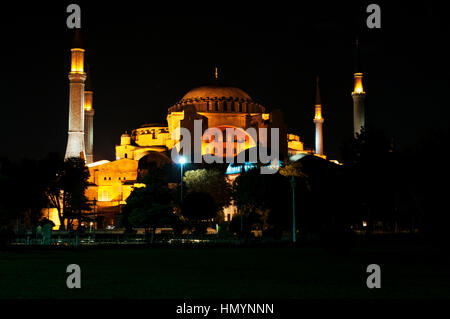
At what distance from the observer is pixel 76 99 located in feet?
240

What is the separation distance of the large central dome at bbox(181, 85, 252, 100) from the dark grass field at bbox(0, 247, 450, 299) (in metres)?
79.1

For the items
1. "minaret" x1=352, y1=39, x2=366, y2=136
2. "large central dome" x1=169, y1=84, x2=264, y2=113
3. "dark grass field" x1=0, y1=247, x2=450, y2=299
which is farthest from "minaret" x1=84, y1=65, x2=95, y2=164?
"dark grass field" x1=0, y1=247, x2=450, y2=299

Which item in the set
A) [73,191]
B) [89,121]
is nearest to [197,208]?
[73,191]

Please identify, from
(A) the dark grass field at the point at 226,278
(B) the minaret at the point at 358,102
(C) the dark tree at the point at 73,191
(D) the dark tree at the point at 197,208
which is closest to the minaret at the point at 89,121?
(C) the dark tree at the point at 73,191

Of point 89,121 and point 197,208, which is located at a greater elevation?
point 89,121

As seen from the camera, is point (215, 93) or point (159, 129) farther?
point (215, 93)

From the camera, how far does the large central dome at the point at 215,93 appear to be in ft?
332

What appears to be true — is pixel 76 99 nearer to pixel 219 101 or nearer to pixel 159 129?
pixel 159 129

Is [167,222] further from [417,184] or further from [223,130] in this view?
[223,130]

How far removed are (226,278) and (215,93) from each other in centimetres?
8632

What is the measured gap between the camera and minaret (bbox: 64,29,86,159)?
240ft

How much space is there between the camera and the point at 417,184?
125 feet

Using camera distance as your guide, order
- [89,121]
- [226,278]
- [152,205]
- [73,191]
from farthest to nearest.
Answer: [89,121]
[73,191]
[152,205]
[226,278]
